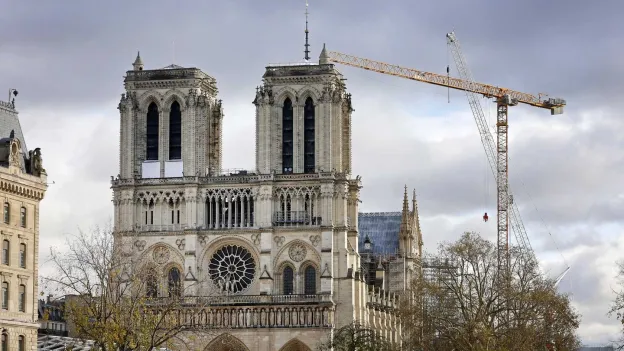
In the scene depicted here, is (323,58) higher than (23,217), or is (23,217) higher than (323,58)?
(323,58)

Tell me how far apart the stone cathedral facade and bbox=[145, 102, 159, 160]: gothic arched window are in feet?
0.33

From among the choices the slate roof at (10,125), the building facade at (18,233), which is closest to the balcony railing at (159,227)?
the slate roof at (10,125)

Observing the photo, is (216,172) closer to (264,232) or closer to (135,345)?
(264,232)

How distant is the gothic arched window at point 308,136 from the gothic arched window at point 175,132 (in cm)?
1270

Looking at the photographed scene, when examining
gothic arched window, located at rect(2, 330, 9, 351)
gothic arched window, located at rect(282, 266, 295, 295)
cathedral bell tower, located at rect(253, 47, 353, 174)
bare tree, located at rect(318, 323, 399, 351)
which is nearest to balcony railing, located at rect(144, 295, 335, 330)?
gothic arched window, located at rect(282, 266, 295, 295)

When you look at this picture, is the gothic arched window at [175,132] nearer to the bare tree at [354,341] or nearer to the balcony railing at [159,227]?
the balcony railing at [159,227]

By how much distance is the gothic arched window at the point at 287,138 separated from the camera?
7234 inches

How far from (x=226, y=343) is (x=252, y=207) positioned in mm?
13748

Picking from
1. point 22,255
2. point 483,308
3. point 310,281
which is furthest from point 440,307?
point 22,255

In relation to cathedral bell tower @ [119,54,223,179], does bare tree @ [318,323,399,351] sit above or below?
below

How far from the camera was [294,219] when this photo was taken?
182m

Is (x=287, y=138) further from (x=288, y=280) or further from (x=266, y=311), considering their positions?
(x=266, y=311)

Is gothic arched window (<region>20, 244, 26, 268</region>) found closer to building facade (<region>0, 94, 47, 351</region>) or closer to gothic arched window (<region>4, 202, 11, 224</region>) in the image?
building facade (<region>0, 94, 47, 351</region>)

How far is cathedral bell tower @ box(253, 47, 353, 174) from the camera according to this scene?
18238 cm
